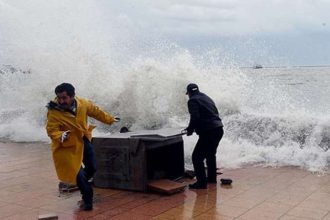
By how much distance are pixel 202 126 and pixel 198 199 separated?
113cm

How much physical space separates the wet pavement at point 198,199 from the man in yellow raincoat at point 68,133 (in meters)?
0.52

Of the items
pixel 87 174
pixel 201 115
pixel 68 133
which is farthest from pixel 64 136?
pixel 201 115

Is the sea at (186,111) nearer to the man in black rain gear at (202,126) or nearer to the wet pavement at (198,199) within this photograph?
the wet pavement at (198,199)

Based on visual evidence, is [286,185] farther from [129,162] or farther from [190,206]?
[129,162]

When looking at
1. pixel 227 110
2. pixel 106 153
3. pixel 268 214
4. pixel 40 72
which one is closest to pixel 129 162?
pixel 106 153

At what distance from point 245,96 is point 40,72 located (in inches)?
315

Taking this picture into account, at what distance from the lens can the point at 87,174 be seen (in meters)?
5.95

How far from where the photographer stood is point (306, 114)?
11008 millimetres

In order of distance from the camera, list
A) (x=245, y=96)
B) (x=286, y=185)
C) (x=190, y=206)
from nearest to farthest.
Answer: (x=190, y=206), (x=286, y=185), (x=245, y=96)

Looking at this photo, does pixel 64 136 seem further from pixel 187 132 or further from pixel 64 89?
pixel 187 132

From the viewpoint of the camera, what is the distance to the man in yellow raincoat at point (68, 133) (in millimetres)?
5410

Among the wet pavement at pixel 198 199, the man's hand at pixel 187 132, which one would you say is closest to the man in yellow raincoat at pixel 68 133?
the wet pavement at pixel 198 199

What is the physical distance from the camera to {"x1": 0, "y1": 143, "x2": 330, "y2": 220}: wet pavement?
217 inches

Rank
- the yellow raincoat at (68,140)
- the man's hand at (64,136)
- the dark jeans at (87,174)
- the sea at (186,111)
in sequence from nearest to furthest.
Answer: the man's hand at (64,136)
the yellow raincoat at (68,140)
the dark jeans at (87,174)
the sea at (186,111)
